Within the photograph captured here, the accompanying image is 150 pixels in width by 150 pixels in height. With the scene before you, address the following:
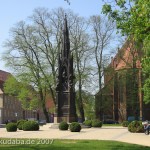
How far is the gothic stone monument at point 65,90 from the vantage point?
37.0 meters

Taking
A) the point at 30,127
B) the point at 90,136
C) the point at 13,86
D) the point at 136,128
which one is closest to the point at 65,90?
the point at 30,127

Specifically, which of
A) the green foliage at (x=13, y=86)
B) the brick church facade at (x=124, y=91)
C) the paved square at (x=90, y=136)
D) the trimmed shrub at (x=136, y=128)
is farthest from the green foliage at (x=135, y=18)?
the green foliage at (x=13, y=86)

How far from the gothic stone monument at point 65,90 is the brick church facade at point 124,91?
1311 centimetres

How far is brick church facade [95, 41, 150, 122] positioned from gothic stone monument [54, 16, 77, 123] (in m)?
13.1

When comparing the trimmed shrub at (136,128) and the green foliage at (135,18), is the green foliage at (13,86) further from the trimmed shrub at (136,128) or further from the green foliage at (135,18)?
the green foliage at (135,18)

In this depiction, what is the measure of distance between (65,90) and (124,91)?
73.1ft

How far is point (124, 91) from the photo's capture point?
58000mm

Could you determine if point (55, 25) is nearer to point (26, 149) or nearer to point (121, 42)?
point (121, 42)

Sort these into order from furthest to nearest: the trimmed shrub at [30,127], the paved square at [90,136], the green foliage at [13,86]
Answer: the green foliage at [13,86] → the trimmed shrub at [30,127] → the paved square at [90,136]

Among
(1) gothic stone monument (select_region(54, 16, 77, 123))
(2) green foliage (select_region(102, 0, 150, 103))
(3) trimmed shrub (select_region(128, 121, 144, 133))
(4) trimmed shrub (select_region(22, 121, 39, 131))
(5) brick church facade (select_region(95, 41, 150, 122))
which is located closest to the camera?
(2) green foliage (select_region(102, 0, 150, 103))

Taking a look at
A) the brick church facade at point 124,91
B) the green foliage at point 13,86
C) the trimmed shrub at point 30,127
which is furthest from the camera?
the green foliage at point 13,86

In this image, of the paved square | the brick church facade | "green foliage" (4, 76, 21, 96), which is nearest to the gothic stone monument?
the paved square

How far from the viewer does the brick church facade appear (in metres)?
51.5

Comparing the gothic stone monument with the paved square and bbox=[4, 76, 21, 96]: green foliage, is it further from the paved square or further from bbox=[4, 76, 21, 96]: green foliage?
bbox=[4, 76, 21, 96]: green foliage
